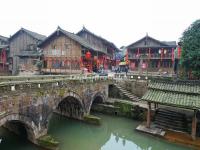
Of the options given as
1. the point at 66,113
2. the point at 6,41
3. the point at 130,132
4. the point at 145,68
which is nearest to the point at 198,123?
the point at 130,132

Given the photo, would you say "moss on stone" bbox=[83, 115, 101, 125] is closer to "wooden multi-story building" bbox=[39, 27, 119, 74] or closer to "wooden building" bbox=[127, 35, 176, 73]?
"wooden multi-story building" bbox=[39, 27, 119, 74]

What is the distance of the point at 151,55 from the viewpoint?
38719 mm

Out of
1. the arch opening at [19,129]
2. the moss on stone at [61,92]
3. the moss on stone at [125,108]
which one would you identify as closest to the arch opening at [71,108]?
the moss on stone at [61,92]

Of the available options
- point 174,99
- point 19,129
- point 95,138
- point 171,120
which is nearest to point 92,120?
point 95,138

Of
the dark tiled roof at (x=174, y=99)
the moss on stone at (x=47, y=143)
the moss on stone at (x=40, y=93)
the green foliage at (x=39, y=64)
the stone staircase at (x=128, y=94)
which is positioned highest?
the green foliage at (x=39, y=64)

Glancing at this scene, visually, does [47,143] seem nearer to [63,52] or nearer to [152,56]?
[63,52]

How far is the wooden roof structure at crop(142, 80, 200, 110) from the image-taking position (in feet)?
52.0

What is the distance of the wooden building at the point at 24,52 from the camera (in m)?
38.7

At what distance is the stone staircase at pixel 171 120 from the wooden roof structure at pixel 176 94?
3.08 m

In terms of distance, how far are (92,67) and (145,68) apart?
12.0m

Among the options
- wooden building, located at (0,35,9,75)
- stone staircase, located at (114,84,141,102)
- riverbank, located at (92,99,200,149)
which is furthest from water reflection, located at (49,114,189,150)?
wooden building, located at (0,35,9,75)

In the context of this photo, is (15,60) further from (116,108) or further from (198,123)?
(198,123)

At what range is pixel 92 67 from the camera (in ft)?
122

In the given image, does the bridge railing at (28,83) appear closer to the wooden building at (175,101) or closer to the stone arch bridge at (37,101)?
the stone arch bridge at (37,101)
